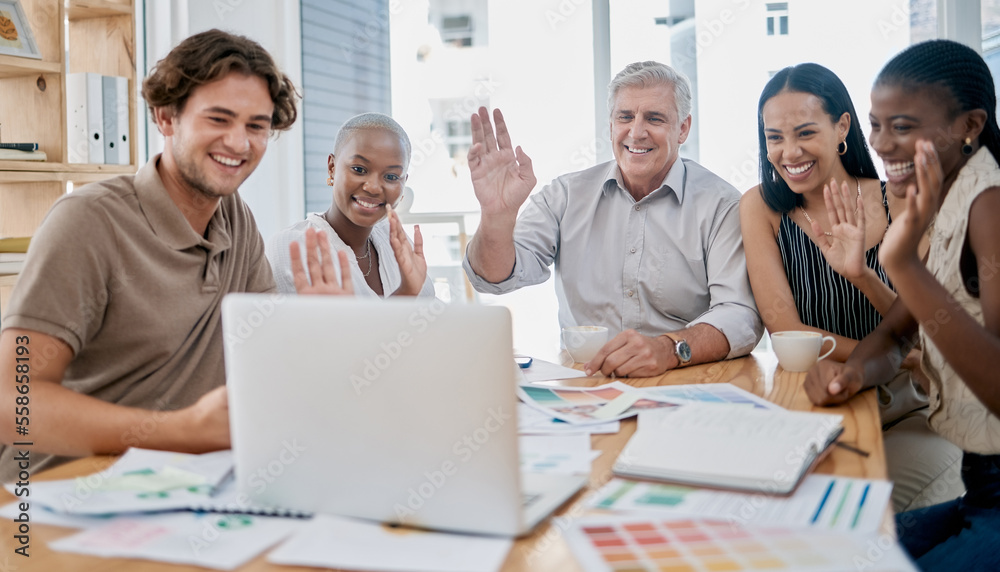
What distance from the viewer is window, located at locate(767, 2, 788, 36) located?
339 centimetres

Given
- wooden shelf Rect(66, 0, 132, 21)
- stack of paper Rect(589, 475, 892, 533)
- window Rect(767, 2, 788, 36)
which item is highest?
window Rect(767, 2, 788, 36)

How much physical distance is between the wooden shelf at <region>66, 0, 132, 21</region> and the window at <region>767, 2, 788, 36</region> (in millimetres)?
2623

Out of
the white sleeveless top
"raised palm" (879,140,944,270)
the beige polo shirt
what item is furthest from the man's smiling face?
the beige polo shirt

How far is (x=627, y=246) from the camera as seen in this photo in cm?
234

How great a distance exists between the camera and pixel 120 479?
993 mm

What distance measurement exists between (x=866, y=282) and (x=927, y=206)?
1.77 ft

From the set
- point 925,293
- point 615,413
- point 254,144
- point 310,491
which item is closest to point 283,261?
point 254,144

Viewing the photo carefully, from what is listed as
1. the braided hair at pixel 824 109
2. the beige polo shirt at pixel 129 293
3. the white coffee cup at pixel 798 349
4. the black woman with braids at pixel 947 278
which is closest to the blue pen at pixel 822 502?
the black woman with braids at pixel 947 278

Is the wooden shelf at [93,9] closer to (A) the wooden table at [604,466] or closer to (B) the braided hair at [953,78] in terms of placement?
(A) the wooden table at [604,466]

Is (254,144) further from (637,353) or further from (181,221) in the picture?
(637,353)

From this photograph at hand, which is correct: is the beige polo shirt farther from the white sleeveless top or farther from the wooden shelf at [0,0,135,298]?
the wooden shelf at [0,0,135,298]

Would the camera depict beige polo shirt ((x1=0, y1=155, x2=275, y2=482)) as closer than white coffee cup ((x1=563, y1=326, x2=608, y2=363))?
Yes

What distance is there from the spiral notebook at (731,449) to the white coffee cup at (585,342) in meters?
0.66

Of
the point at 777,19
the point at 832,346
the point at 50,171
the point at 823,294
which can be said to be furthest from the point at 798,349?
the point at 50,171
